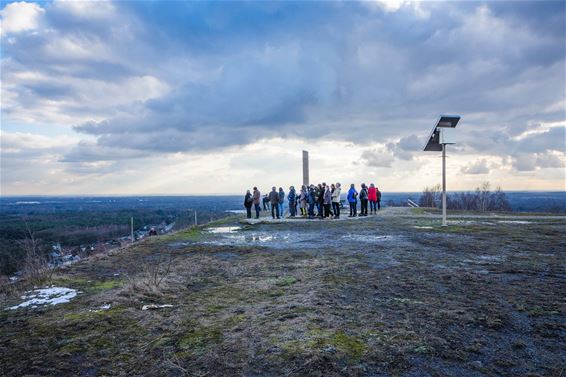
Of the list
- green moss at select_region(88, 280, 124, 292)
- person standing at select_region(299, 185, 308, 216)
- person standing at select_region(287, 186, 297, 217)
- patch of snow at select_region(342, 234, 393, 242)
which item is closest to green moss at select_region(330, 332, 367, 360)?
green moss at select_region(88, 280, 124, 292)

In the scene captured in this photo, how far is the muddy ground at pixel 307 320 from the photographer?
368 centimetres

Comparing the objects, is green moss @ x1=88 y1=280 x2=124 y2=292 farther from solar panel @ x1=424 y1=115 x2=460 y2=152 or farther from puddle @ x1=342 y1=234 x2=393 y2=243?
solar panel @ x1=424 y1=115 x2=460 y2=152

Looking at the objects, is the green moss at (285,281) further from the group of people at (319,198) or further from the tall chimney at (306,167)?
the tall chimney at (306,167)

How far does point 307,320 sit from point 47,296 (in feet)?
14.1

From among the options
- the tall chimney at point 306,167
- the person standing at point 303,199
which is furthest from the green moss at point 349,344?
the tall chimney at point 306,167

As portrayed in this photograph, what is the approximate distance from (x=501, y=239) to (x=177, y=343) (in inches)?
410

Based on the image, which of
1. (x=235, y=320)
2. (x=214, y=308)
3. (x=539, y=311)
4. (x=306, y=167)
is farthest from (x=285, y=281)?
(x=306, y=167)

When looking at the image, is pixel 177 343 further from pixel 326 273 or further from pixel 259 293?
pixel 326 273

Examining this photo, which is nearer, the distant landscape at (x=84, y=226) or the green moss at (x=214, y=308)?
the green moss at (x=214, y=308)

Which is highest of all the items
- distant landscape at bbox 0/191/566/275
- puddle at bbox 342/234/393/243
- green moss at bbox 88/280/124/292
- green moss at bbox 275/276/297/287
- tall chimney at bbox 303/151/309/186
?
tall chimney at bbox 303/151/309/186

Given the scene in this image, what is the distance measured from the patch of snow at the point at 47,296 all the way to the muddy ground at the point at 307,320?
25cm

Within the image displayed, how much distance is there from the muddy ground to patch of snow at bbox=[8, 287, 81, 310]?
25 centimetres

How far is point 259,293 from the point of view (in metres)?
6.11

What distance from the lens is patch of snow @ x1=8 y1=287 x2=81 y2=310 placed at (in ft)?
19.5
